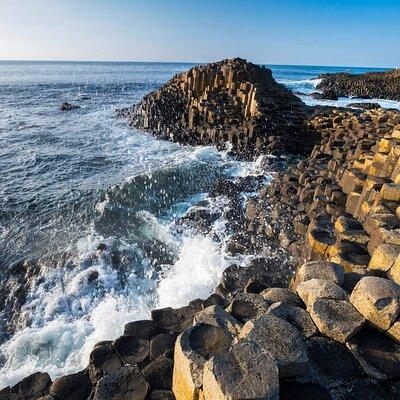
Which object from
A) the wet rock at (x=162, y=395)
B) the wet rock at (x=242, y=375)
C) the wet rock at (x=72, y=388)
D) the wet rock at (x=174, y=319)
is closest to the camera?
the wet rock at (x=242, y=375)

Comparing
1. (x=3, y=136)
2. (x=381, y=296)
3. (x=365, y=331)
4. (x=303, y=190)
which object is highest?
(x=381, y=296)

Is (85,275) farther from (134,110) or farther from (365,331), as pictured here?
(134,110)

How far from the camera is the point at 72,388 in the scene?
381 cm

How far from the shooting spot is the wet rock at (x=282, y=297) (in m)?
3.83

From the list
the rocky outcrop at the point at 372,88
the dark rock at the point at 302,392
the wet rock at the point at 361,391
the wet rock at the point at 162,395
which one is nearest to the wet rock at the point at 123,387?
the wet rock at the point at 162,395

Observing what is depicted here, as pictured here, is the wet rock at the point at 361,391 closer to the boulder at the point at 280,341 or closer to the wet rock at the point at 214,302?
the boulder at the point at 280,341

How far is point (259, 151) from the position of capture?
47.6 ft

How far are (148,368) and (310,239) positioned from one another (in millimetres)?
4037

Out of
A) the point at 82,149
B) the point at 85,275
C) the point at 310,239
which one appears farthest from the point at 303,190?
the point at 82,149

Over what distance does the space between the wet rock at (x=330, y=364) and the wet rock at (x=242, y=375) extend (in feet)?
2.01

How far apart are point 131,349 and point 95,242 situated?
4316 mm

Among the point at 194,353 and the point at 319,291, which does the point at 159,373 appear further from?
the point at 319,291

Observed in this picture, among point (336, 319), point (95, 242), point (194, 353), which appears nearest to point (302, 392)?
point (336, 319)

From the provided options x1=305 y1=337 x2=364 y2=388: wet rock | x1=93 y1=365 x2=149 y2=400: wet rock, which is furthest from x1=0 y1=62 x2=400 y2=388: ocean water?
x1=305 y1=337 x2=364 y2=388: wet rock
